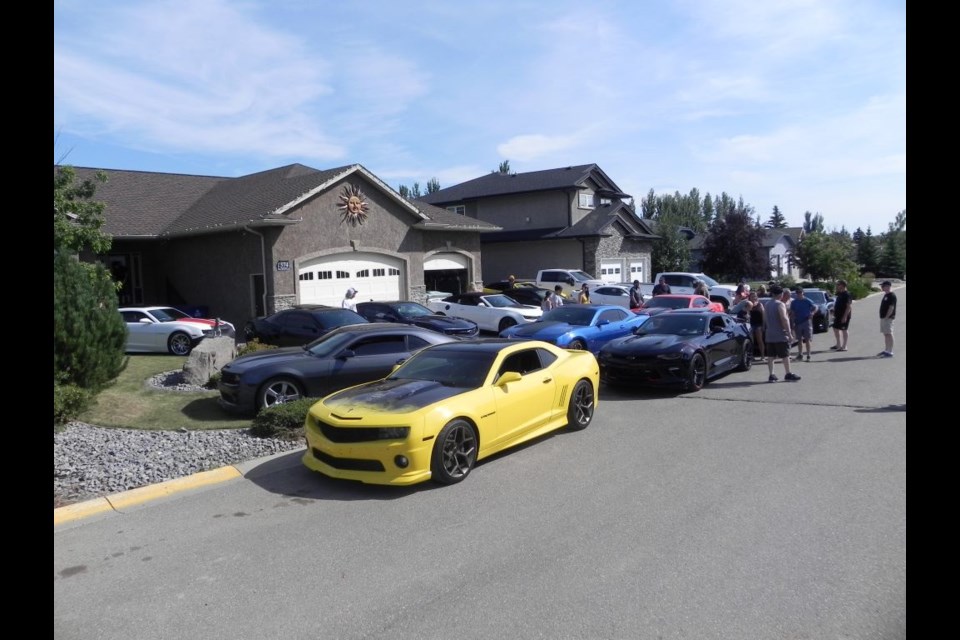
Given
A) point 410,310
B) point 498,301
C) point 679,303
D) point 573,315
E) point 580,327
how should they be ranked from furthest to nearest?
point 498,301, point 679,303, point 410,310, point 573,315, point 580,327

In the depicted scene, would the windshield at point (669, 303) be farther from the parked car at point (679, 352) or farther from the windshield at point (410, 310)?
the windshield at point (410, 310)

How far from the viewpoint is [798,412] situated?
33.2 feet

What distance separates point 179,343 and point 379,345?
837cm

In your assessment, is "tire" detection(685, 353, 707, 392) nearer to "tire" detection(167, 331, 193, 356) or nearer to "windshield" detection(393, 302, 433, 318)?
"windshield" detection(393, 302, 433, 318)

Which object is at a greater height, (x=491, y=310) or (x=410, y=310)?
(x=410, y=310)

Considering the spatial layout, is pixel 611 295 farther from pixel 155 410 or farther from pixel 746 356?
pixel 155 410

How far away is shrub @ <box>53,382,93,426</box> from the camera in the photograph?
925 centimetres

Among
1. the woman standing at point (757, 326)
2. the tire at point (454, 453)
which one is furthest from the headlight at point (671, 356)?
the tire at point (454, 453)

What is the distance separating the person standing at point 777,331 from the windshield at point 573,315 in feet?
12.9

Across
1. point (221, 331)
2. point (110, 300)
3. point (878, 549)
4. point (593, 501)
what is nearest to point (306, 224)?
point (221, 331)

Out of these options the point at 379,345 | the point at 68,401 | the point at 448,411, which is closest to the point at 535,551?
the point at 448,411

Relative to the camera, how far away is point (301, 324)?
1534 cm

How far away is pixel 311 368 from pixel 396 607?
21.1 feet

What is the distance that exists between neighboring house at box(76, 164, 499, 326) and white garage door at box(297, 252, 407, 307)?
0.12 ft
